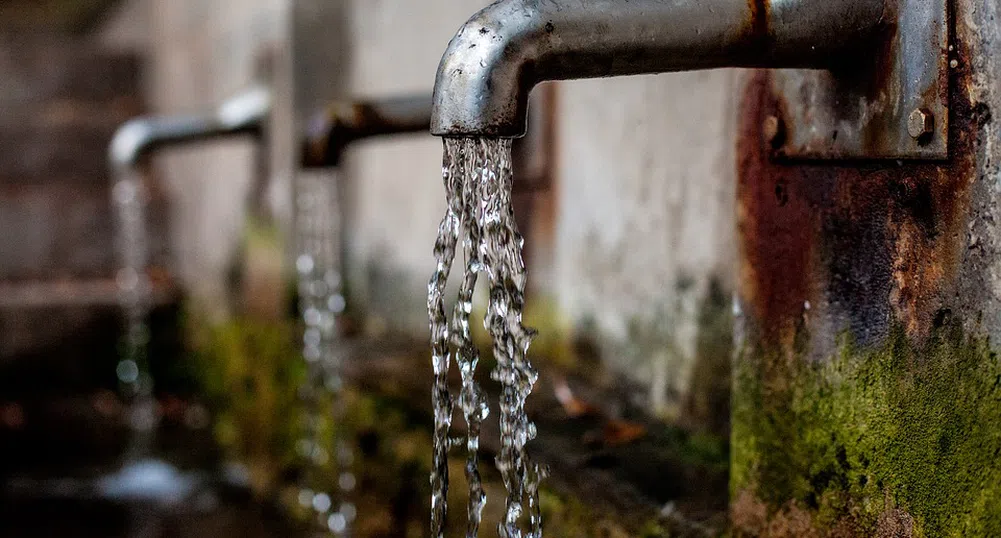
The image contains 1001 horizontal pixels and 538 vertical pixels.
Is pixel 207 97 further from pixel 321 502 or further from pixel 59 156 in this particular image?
pixel 321 502

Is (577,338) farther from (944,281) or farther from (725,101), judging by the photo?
(944,281)

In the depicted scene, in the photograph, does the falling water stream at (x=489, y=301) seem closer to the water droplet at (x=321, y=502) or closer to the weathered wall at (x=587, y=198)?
the weathered wall at (x=587, y=198)

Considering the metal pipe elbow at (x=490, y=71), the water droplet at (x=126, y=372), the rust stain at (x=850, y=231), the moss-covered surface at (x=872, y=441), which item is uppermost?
the metal pipe elbow at (x=490, y=71)

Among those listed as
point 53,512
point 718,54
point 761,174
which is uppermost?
point 718,54

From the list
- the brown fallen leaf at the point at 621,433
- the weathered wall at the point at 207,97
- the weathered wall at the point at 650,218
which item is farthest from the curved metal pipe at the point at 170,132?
the brown fallen leaf at the point at 621,433

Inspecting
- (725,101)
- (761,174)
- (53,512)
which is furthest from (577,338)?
(53,512)

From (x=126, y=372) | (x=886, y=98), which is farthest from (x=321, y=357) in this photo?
(x=886, y=98)

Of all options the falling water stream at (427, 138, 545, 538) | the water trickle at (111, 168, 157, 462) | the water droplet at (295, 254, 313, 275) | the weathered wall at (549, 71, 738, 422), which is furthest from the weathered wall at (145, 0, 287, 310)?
the falling water stream at (427, 138, 545, 538)

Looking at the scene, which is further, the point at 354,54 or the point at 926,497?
the point at 354,54
